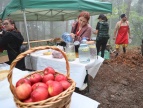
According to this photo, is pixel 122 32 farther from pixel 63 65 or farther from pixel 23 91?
pixel 23 91

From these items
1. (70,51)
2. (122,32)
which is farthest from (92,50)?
(122,32)

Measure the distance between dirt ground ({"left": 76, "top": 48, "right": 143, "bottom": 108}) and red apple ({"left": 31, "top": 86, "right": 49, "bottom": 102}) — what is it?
218 cm

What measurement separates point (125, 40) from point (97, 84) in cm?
296

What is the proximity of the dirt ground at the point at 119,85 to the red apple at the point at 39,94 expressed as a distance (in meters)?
2.18

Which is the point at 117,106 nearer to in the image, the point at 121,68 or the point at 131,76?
the point at 131,76

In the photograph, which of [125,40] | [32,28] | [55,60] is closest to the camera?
[55,60]

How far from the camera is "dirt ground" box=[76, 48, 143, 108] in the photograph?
3037mm

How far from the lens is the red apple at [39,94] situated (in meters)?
0.90

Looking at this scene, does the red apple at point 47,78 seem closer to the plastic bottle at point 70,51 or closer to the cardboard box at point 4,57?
the plastic bottle at point 70,51

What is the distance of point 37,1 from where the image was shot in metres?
2.88

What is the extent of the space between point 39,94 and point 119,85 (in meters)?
3.21

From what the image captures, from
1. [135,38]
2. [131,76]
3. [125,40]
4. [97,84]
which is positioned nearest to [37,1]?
[97,84]

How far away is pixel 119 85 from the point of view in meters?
3.79

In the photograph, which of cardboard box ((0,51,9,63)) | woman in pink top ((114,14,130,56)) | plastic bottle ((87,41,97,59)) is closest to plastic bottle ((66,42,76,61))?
plastic bottle ((87,41,97,59))
